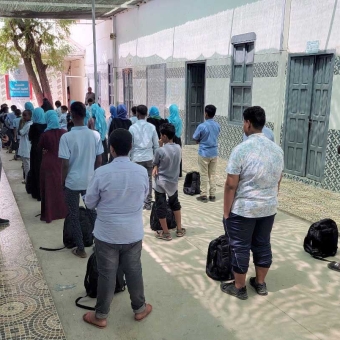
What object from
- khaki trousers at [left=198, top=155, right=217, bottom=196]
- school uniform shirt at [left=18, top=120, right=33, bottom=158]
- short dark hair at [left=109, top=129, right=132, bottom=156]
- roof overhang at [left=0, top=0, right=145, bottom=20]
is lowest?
khaki trousers at [left=198, top=155, right=217, bottom=196]

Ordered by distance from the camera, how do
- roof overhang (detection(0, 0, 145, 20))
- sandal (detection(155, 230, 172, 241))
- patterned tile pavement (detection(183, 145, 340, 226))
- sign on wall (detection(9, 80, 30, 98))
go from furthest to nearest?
sign on wall (detection(9, 80, 30, 98))
roof overhang (detection(0, 0, 145, 20))
patterned tile pavement (detection(183, 145, 340, 226))
sandal (detection(155, 230, 172, 241))

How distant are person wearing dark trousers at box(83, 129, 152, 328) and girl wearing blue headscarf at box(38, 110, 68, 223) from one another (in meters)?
2.51

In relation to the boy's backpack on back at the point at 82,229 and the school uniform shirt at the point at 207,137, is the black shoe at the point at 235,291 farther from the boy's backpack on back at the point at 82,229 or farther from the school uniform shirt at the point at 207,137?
the school uniform shirt at the point at 207,137

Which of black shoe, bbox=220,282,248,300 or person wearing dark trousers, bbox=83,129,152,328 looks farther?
black shoe, bbox=220,282,248,300

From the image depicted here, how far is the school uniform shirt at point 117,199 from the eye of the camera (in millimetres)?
2635

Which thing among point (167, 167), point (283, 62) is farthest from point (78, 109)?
point (283, 62)

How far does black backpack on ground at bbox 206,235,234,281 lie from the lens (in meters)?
3.62

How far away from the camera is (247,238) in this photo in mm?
3182

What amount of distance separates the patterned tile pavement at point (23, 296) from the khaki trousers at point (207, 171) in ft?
9.07

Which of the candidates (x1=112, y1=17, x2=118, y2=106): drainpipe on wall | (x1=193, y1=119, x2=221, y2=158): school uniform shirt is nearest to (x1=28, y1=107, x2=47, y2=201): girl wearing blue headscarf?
(x1=193, y1=119, x2=221, y2=158): school uniform shirt

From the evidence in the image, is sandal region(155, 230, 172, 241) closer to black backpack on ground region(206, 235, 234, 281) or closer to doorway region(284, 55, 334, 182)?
black backpack on ground region(206, 235, 234, 281)

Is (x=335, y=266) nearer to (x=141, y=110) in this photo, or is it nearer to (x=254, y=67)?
(x=141, y=110)

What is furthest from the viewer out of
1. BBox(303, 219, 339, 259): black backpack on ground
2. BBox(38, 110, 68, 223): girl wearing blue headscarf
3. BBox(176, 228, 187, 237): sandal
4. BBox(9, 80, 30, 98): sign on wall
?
BBox(9, 80, 30, 98): sign on wall

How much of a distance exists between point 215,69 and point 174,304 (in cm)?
744
